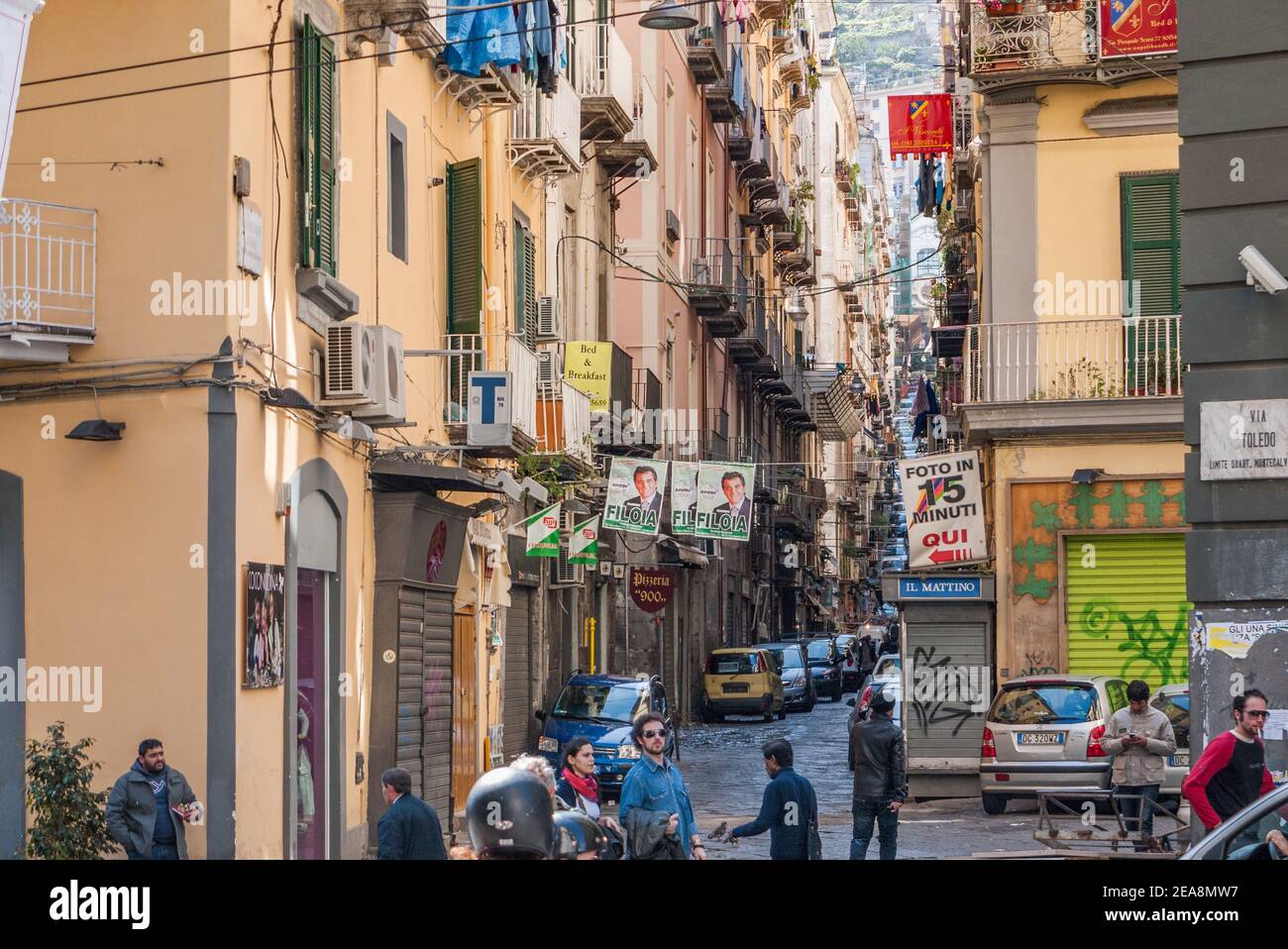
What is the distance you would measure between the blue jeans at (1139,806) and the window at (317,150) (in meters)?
8.50

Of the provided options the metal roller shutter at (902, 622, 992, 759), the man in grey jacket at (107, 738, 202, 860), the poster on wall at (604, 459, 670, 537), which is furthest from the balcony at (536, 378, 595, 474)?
the man in grey jacket at (107, 738, 202, 860)

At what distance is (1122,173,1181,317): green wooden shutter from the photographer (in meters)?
25.1

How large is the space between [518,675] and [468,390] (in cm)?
822

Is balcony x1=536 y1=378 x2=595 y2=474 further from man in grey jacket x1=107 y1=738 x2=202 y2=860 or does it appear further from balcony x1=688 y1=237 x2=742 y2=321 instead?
balcony x1=688 y1=237 x2=742 y2=321

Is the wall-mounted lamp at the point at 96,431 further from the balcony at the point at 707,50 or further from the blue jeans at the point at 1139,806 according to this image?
the balcony at the point at 707,50

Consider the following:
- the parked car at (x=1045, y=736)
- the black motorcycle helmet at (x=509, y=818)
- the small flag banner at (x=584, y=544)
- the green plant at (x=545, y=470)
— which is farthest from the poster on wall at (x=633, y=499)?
the black motorcycle helmet at (x=509, y=818)

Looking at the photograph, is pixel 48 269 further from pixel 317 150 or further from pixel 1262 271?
pixel 1262 271

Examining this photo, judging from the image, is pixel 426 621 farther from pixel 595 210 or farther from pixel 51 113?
pixel 595 210

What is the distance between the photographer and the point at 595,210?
35.2m

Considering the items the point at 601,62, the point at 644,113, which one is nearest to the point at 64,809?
the point at 601,62

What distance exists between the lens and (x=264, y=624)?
1440 centimetres

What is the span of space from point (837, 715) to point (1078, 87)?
23897 millimetres

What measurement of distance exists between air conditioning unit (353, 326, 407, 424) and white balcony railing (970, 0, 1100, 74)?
11858 mm
